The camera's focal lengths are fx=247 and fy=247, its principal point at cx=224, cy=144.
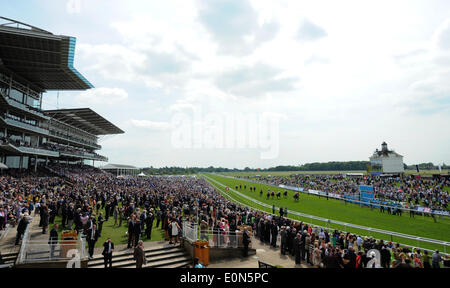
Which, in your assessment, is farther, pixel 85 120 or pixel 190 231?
pixel 85 120

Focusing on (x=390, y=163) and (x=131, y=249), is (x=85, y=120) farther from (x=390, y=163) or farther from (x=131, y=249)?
(x=390, y=163)

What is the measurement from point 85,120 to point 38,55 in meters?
23.5

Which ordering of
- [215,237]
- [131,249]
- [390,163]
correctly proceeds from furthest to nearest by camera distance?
[390,163] → [215,237] → [131,249]

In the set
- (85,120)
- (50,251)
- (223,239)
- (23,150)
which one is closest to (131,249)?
(50,251)

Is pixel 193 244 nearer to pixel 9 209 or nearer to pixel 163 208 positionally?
pixel 163 208

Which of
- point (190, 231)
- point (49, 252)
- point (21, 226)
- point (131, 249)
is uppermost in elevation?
point (21, 226)

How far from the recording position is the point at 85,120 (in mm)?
54312

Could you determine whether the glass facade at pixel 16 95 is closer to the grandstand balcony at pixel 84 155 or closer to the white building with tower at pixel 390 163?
the grandstand balcony at pixel 84 155

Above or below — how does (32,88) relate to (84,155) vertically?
above

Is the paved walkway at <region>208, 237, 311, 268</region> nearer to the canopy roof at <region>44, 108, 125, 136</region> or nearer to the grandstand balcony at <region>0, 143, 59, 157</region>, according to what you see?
the grandstand balcony at <region>0, 143, 59, 157</region>

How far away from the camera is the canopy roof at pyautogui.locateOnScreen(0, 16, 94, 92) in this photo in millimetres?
28656

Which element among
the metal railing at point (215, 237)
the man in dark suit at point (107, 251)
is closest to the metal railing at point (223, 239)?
the metal railing at point (215, 237)

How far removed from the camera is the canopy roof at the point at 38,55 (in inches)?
1128

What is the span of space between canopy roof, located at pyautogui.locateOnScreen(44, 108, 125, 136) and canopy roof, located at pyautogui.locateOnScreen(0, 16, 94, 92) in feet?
22.6
